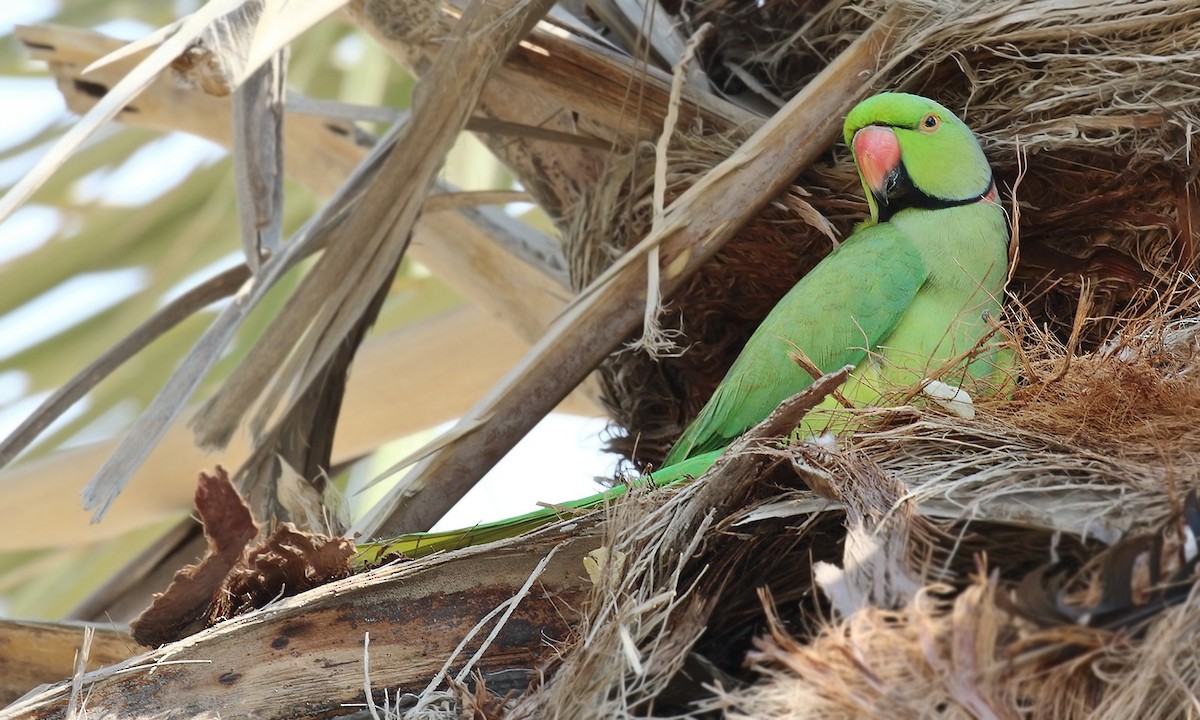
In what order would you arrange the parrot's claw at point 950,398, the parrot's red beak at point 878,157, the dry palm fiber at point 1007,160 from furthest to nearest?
the parrot's red beak at point 878,157 → the dry palm fiber at point 1007,160 → the parrot's claw at point 950,398

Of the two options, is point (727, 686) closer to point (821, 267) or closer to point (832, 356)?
point (832, 356)

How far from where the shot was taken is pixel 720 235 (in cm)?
287

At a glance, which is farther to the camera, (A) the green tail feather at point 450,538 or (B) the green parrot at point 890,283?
(B) the green parrot at point 890,283

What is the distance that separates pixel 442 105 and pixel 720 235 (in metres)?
0.80

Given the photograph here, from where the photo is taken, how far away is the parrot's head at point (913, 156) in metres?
2.91

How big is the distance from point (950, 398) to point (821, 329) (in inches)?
26.2

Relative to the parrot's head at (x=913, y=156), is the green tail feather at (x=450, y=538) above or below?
below

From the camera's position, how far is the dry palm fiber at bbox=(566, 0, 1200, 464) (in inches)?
110

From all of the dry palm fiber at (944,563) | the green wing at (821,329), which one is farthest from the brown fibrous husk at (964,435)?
the green wing at (821,329)

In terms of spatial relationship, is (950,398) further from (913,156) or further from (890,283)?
(913,156)

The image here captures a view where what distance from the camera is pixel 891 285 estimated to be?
2980 millimetres

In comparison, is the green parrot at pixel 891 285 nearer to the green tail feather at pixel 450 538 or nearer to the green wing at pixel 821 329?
the green wing at pixel 821 329

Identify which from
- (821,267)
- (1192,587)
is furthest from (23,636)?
(1192,587)

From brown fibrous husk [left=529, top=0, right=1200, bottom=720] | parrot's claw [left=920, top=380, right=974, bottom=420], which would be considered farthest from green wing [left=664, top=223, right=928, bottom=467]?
parrot's claw [left=920, top=380, right=974, bottom=420]
